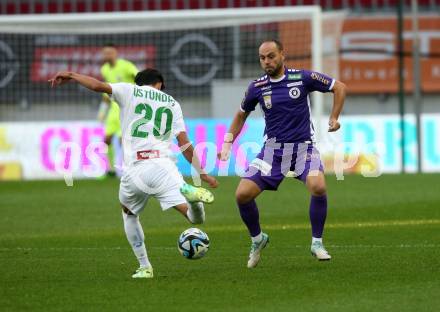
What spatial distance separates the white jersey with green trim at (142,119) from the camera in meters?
10.2

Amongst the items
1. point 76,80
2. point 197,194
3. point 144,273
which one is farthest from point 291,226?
point 76,80

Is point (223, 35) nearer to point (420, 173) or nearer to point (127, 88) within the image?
point (420, 173)

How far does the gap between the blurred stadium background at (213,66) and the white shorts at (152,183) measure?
41.5 feet

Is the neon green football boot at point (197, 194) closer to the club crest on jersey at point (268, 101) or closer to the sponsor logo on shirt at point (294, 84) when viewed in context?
the club crest on jersey at point (268, 101)

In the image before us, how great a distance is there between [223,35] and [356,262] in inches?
636

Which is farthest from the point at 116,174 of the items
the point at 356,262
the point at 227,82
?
the point at 356,262

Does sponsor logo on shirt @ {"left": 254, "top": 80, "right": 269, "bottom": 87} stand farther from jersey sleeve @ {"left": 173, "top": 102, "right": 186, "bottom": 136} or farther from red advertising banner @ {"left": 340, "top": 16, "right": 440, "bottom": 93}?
red advertising banner @ {"left": 340, "top": 16, "right": 440, "bottom": 93}

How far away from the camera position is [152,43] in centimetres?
2672

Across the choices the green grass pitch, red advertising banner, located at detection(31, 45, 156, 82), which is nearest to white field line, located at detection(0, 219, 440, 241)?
the green grass pitch

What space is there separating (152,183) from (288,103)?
5.86 feet

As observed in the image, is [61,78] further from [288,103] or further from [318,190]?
[318,190]

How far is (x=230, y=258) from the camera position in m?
11.5

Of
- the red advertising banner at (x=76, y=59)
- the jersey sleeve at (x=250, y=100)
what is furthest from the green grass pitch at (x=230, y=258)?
the red advertising banner at (x=76, y=59)

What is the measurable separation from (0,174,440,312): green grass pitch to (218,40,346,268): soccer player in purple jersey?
50cm
